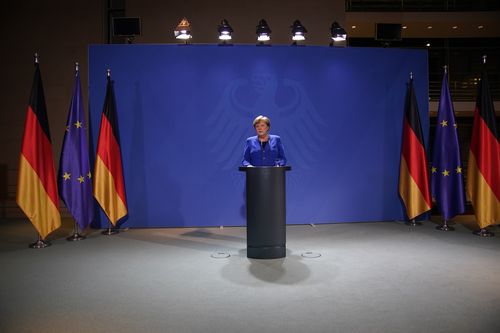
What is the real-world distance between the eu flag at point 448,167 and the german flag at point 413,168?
20 cm

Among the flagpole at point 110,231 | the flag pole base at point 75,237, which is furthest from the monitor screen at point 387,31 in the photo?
the flag pole base at point 75,237

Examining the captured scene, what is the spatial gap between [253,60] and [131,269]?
3.75 m

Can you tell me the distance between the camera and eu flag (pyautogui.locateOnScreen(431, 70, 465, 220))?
6.30m

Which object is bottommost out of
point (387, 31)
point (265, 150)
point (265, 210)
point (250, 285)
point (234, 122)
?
point (250, 285)

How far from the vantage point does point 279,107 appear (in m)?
6.76

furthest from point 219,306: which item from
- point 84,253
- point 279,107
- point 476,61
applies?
point 476,61

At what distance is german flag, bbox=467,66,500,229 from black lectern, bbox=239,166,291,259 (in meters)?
2.96

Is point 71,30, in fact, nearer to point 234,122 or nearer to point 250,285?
point 234,122

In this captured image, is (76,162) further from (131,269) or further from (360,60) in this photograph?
(360,60)

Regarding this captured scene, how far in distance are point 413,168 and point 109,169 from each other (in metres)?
4.51

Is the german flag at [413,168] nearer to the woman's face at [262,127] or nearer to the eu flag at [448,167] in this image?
the eu flag at [448,167]

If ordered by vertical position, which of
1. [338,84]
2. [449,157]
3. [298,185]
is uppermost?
[338,84]

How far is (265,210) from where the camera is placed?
470cm

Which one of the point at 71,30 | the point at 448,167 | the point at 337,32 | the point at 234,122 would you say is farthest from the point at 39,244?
the point at 448,167
